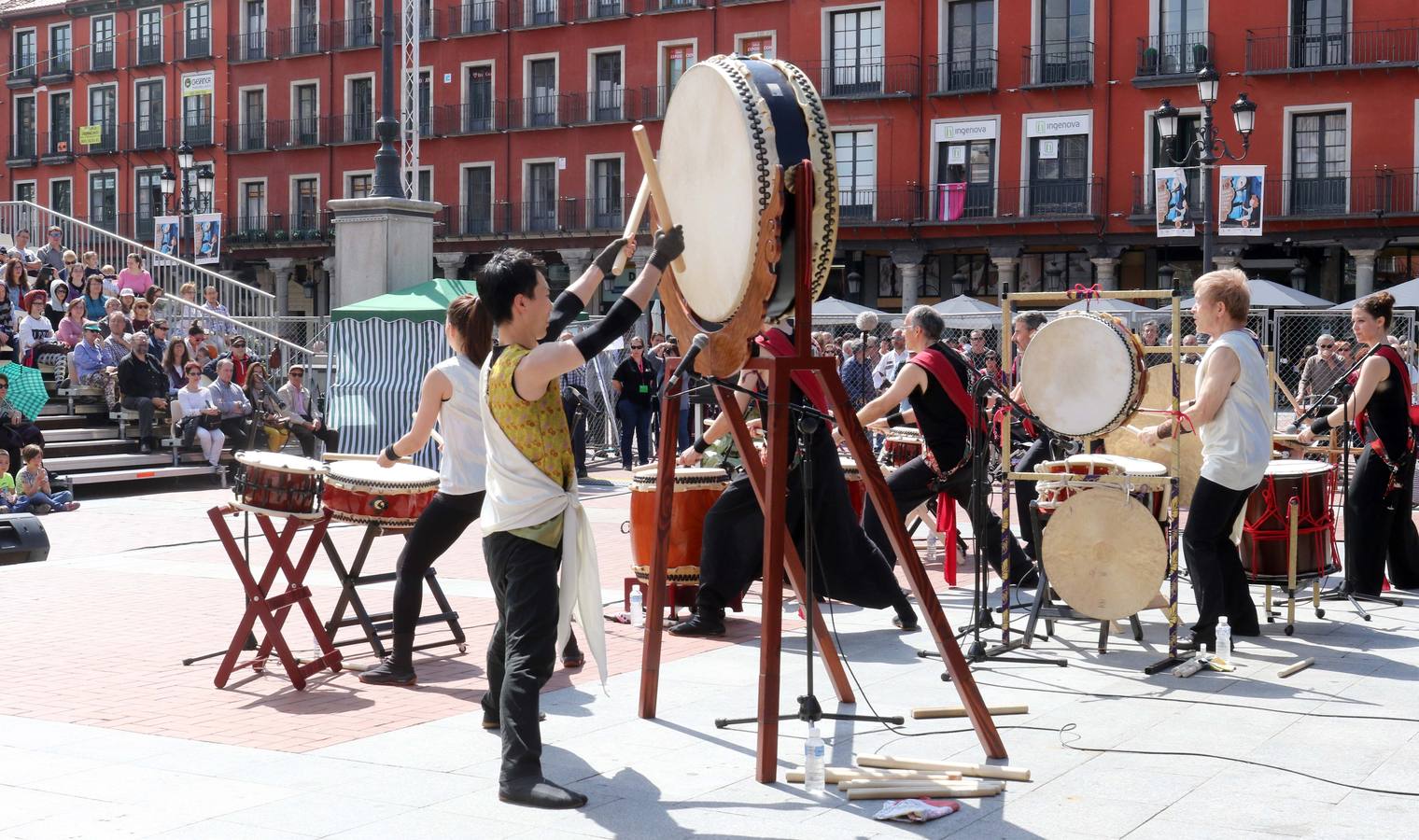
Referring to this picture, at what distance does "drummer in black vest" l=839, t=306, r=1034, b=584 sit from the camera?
9023mm

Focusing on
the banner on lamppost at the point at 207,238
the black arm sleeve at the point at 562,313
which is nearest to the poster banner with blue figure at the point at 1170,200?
the banner on lamppost at the point at 207,238

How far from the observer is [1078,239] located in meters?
39.5

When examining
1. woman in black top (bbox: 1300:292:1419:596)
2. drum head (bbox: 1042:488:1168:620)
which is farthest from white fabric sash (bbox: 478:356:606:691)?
woman in black top (bbox: 1300:292:1419:596)

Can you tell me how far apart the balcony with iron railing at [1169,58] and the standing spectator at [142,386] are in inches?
1050

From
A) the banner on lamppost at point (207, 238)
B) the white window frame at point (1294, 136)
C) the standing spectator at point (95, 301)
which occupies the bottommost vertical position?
the standing spectator at point (95, 301)

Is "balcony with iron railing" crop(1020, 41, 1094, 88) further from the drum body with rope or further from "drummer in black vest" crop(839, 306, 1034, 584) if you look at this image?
Result: the drum body with rope

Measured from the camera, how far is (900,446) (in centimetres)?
1117

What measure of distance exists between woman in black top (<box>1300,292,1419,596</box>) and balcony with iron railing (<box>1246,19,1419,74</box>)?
29.4 metres

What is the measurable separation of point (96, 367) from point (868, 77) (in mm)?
26404

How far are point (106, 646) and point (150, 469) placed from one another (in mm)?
10701

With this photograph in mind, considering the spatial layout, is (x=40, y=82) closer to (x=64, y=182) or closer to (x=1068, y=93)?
(x=64, y=182)

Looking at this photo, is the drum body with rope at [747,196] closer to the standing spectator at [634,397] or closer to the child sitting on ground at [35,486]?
the child sitting on ground at [35,486]

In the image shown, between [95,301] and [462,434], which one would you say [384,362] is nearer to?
[95,301]

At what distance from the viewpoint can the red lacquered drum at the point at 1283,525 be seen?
862 centimetres
